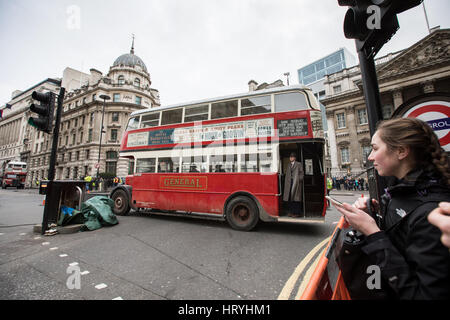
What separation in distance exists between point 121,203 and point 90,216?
220 cm

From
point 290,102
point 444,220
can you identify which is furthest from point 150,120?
point 444,220

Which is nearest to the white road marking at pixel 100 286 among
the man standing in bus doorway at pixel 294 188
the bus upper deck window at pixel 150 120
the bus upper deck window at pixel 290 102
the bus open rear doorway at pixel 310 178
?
the man standing in bus doorway at pixel 294 188

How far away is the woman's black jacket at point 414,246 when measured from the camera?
2.59 feet

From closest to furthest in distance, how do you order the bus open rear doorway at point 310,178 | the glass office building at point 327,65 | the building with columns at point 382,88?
the bus open rear doorway at point 310,178, the building with columns at point 382,88, the glass office building at point 327,65

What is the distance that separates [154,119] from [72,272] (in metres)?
5.60

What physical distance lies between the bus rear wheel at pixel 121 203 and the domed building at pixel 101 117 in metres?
25.6

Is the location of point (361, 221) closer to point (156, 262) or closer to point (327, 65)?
point (156, 262)

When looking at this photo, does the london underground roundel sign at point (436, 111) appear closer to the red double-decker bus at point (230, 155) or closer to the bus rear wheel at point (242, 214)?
the red double-decker bus at point (230, 155)

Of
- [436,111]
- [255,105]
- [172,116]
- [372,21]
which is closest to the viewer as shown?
[372,21]

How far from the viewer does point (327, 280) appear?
4.03 feet

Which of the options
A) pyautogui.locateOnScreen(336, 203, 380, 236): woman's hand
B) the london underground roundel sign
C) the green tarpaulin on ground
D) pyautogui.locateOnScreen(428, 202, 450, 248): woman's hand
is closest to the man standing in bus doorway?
the london underground roundel sign

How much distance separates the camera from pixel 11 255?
12.1 feet

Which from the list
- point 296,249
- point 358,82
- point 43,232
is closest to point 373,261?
Answer: point 296,249

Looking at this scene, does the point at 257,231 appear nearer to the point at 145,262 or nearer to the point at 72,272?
the point at 145,262
